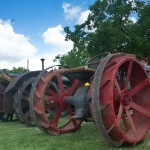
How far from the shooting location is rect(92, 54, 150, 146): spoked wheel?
522 cm

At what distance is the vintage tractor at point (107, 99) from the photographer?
5.25 m

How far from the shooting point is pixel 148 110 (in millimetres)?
6477

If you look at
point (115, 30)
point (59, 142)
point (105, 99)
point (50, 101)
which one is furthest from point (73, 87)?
point (115, 30)

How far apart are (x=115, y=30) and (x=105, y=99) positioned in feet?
58.9

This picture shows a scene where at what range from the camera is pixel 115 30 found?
74.9ft

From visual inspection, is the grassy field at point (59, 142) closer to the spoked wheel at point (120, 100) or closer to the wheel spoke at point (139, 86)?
the spoked wheel at point (120, 100)

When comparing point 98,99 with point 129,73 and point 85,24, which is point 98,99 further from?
point 85,24

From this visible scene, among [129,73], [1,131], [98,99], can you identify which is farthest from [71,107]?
[98,99]

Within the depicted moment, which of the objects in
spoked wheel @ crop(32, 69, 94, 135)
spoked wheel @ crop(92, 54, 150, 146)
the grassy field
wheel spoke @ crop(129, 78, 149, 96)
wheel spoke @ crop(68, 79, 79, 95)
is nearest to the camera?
spoked wheel @ crop(92, 54, 150, 146)

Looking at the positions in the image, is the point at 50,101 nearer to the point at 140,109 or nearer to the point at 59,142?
the point at 59,142

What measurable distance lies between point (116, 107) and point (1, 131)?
3.40 metres

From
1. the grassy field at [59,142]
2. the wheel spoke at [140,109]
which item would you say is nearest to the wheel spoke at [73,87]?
the grassy field at [59,142]

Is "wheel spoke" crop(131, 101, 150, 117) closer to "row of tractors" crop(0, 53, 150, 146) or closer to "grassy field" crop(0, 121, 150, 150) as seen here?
"row of tractors" crop(0, 53, 150, 146)

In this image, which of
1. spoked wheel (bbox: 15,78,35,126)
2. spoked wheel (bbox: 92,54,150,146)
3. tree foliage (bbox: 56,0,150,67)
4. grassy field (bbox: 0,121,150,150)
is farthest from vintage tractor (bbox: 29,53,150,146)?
tree foliage (bbox: 56,0,150,67)
